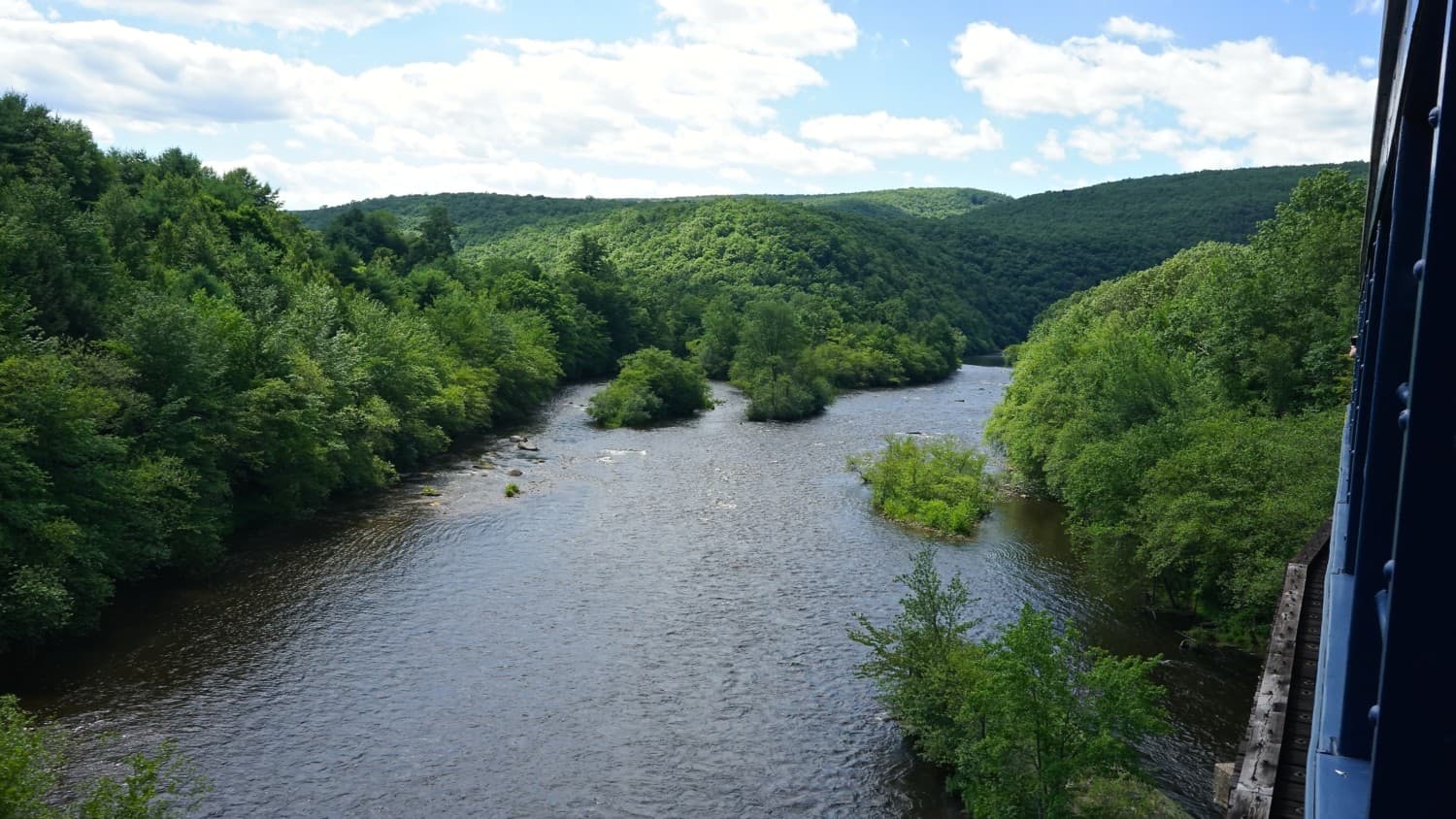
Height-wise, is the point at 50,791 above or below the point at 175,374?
below

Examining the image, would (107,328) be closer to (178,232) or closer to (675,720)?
(178,232)

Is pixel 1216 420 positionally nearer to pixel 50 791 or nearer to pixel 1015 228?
pixel 50 791

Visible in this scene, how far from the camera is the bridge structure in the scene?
8.42 feet

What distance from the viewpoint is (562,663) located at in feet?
80.8

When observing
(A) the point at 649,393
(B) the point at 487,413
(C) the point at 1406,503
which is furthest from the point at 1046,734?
(A) the point at 649,393

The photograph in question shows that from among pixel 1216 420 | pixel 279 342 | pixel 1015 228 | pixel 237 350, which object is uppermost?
pixel 1015 228

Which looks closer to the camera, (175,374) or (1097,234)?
(175,374)

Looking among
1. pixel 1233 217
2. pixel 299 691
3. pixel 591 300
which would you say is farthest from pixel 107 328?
pixel 1233 217

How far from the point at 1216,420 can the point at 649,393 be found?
37100 millimetres

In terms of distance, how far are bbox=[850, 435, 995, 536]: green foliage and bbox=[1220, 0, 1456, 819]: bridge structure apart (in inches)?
1182

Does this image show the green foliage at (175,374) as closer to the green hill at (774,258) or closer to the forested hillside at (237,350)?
the forested hillside at (237,350)

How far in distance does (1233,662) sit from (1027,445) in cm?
1799

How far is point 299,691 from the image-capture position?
2248 centimetres

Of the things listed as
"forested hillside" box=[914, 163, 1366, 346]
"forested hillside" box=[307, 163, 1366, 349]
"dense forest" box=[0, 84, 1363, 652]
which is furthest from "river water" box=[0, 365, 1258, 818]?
"forested hillside" box=[914, 163, 1366, 346]
